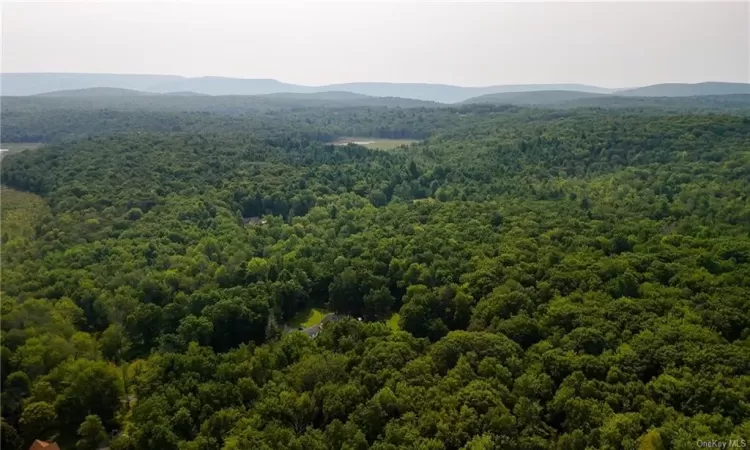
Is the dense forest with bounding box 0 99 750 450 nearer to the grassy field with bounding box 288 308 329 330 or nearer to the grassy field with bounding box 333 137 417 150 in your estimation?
the grassy field with bounding box 288 308 329 330

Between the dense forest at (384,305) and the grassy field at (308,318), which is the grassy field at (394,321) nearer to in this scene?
the dense forest at (384,305)

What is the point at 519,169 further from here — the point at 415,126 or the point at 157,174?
the point at 415,126

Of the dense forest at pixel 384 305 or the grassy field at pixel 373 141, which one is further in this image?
the grassy field at pixel 373 141

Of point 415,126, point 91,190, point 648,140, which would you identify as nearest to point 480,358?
point 91,190

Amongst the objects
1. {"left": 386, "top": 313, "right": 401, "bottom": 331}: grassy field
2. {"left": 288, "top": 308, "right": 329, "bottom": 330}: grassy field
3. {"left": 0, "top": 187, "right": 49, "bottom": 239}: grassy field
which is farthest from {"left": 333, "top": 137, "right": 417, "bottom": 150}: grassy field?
{"left": 386, "top": 313, "right": 401, "bottom": 331}: grassy field

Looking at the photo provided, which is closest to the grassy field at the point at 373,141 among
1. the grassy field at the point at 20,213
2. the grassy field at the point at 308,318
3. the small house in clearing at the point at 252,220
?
the small house in clearing at the point at 252,220

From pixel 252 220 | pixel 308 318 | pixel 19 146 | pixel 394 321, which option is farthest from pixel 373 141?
pixel 394 321
